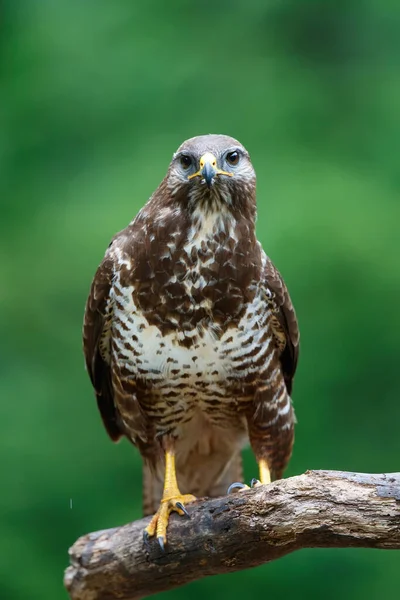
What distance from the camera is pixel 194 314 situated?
3309 millimetres

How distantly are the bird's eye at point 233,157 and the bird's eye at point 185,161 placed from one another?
0.48 feet

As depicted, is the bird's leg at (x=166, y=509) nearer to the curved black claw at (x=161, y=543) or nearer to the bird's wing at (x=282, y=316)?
the curved black claw at (x=161, y=543)

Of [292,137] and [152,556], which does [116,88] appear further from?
[152,556]

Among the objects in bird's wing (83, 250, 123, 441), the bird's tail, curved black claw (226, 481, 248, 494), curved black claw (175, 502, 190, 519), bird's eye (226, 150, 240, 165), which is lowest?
curved black claw (175, 502, 190, 519)

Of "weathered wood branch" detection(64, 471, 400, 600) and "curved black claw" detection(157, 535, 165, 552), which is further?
"curved black claw" detection(157, 535, 165, 552)

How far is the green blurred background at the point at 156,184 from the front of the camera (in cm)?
489

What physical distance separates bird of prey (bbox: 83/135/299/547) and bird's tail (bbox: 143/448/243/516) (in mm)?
324

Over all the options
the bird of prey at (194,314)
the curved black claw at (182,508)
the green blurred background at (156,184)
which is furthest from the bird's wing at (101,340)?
the green blurred background at (156,184)

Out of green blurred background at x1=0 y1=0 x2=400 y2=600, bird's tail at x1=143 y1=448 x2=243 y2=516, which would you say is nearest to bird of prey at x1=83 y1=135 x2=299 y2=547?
bird's tail at x1=143 y1=448 x2=243 y2=516

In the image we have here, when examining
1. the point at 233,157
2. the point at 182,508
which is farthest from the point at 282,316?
the point at 182,508

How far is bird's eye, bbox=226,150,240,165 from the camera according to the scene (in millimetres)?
3268

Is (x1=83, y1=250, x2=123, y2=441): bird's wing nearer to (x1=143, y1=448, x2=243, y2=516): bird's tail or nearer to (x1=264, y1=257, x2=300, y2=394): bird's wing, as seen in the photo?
(x1=143, y1=448, x2=243, y2=516): bird's tail

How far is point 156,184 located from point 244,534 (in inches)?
103

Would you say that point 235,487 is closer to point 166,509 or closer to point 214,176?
point 166,509
